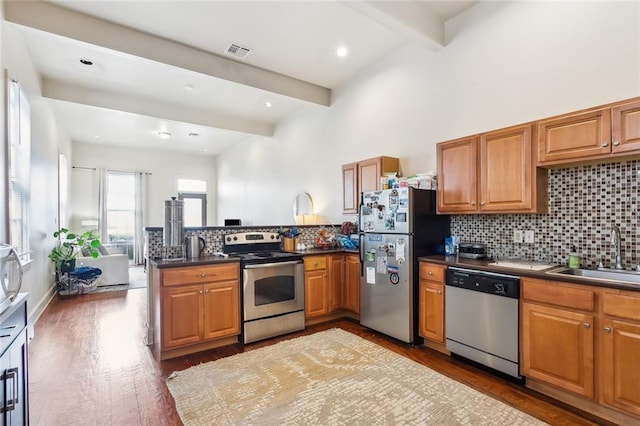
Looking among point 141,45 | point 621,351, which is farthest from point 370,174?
point 141,45

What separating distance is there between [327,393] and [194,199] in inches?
342

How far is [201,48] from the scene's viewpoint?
158 inches

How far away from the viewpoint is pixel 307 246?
434 cm

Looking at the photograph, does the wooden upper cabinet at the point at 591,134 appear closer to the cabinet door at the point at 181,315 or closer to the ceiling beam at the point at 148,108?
the cabinet door at the point at 181,315

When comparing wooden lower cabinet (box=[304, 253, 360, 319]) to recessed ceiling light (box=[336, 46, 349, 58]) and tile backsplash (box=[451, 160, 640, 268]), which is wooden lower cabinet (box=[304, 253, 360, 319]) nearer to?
tile backsplash (box=[451, 160, 640, 268])

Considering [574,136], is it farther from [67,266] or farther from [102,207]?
[102,207]

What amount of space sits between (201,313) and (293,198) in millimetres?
3484

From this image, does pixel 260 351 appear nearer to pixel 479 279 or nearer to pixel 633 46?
pixel 479 279

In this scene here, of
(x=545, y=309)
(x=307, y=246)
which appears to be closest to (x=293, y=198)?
(x=307, y=246)

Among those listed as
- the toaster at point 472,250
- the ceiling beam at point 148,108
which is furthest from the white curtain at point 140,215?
the toaster at point 472,250

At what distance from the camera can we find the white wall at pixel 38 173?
3390 millimetres

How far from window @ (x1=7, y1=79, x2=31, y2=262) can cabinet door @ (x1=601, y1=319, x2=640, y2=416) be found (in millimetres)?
4916

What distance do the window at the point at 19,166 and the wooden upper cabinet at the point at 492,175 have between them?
428 centimetres

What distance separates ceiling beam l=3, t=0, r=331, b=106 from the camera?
3115mm
